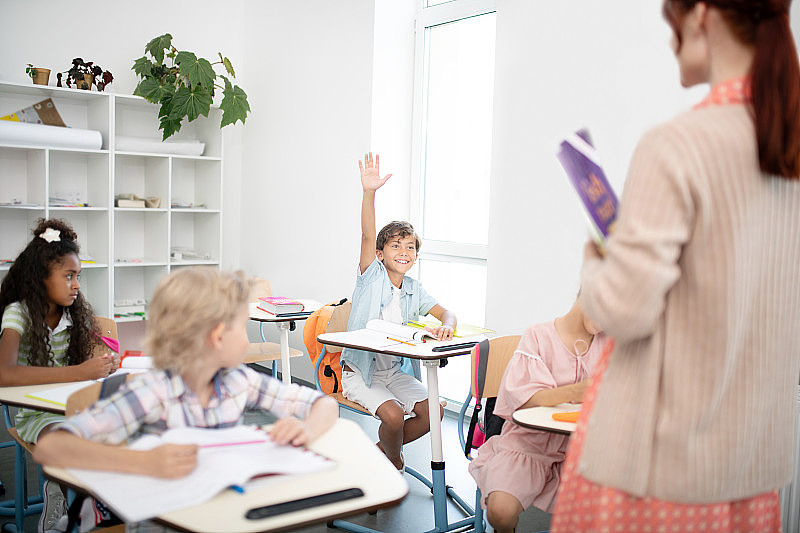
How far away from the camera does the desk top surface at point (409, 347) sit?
110 inches

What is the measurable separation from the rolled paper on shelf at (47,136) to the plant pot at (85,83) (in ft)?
1.00

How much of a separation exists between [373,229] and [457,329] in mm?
627

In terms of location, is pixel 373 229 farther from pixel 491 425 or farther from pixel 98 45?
pixel 98 45

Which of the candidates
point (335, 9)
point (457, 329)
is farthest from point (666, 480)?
point (335, 9)

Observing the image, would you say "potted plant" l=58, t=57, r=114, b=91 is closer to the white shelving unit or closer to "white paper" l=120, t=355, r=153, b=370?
the white shelving unit

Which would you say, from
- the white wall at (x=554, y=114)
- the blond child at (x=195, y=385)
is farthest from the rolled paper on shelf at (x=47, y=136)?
the blond child at (x=195, y=385)

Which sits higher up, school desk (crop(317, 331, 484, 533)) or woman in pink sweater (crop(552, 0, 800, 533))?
woman in pink sweater (crop(552, 0, 800, 533))

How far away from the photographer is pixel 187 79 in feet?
17.3

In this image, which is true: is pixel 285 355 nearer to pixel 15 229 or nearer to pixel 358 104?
pixel 358 104

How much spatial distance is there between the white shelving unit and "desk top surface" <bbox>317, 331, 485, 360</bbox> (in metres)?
2.76

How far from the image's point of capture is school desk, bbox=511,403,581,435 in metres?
1.90

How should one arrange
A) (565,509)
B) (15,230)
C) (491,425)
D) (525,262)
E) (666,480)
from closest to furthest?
(666,480) → (565,509) → (491,425) → (525,262) → (15,230)

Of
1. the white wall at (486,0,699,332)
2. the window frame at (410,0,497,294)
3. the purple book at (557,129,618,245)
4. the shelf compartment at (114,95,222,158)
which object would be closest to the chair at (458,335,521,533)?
the white wall at (486,0,699,332)

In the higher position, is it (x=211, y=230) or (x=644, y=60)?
(x=644, y=60)
